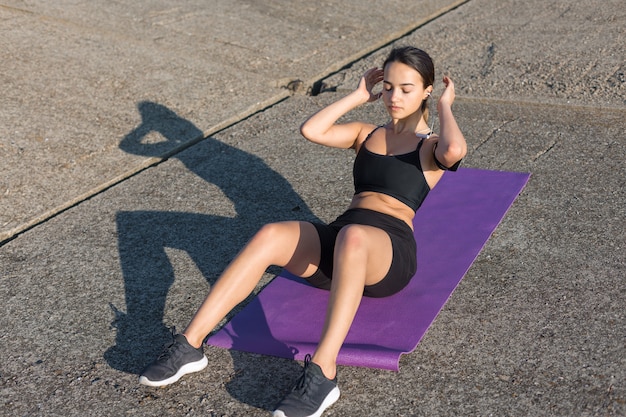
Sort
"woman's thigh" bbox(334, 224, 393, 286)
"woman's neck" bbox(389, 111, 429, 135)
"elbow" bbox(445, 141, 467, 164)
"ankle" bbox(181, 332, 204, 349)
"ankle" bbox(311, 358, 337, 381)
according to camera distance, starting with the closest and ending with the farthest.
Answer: "ankle" bbox(311, 358, 337, 381) < "woman's thigh" bbox(334, 224, 393, 286) < "ankle" bbox(181, 332, 204, 349) < "elbow" bbox(445, 141, 467, 164) < "woman's neck" bbox(389, 111, 429, 135)

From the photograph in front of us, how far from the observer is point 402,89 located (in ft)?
13.4

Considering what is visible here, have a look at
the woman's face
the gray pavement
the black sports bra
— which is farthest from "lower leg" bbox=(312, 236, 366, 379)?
the woman's face

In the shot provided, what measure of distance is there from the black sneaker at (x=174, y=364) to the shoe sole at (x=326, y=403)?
1.68 ft

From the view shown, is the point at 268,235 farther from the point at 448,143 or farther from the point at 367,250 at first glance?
the point at 448,143

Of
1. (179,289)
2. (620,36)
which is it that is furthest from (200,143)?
(620,36)

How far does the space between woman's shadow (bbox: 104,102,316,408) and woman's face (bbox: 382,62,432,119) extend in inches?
44.9

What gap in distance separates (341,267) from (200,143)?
2895 millimetres

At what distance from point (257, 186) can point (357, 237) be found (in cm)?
202

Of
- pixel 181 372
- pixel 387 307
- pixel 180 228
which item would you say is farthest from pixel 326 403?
pixel 180 228

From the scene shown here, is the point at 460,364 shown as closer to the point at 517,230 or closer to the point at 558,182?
the point at 517,230

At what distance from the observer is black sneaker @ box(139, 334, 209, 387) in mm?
3570

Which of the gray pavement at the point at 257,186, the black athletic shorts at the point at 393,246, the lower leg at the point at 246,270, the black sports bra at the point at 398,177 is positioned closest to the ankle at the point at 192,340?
the lower leg at the point at 246,270

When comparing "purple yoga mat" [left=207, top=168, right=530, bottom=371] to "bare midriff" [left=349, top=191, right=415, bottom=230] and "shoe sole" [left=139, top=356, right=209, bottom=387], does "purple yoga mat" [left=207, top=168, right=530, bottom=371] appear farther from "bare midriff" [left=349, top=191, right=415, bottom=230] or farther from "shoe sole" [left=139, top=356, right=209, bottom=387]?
"bare midriff" [left=349, top=191, right=415, bottom=230]

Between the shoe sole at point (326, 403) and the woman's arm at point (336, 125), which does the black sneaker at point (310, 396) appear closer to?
the shoe sole at point (326, 403)
